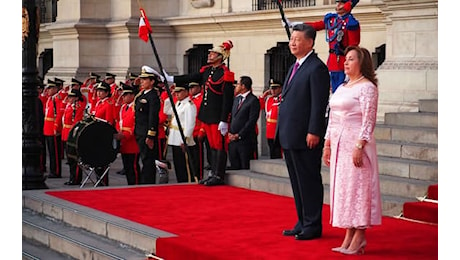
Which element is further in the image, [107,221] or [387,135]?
[387,135]

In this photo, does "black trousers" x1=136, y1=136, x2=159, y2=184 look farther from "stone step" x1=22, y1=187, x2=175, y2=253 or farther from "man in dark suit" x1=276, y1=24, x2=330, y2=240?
"man in dark suit" x1=276, y1=24, x2=330, y2=240

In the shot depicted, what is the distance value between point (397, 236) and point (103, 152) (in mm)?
7509

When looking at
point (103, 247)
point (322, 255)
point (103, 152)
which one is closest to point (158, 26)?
point (103, 152)

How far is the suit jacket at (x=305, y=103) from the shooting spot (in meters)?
9.45

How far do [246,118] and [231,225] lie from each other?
6044mm

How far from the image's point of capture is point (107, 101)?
18.7 m

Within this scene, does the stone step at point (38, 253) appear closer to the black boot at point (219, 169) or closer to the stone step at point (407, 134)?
the black boot at point (219, 169)

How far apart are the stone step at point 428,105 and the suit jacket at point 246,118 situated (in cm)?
361

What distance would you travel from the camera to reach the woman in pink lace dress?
877 cm

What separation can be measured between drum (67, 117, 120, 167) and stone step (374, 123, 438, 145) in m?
4.84

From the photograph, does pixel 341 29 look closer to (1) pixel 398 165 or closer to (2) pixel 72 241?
(1) pixel 398 165

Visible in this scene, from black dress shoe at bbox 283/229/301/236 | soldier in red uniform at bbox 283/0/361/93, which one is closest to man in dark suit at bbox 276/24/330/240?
black dress shoe at bbox 283/229/301/236

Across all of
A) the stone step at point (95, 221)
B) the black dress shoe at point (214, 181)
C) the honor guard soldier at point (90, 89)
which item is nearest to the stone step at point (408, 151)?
the black dress shoe at point (214, 181)

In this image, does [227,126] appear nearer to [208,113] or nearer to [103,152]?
[208,113]
